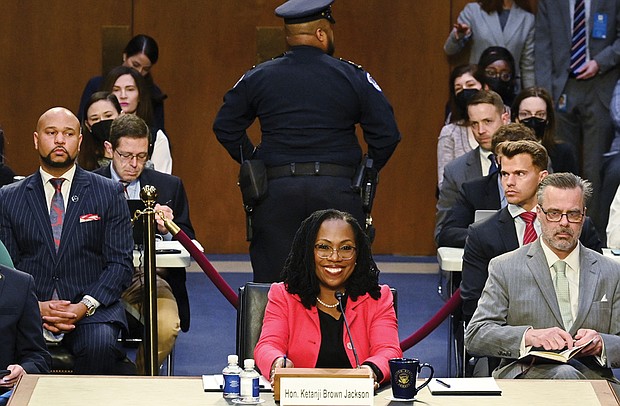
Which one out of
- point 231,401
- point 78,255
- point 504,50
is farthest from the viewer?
A: point 504,50

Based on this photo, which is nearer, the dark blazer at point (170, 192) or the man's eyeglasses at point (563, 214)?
the man's eyeglasses at point (563, 214)

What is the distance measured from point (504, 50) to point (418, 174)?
148 centimetres

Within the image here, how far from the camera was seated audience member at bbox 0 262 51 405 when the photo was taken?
5.18 meters

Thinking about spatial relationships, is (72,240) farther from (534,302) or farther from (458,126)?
(458,126)

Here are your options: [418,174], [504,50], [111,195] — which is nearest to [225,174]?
[418,174]

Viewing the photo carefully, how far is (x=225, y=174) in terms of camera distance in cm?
1073

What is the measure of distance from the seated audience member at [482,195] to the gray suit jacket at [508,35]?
2.88m

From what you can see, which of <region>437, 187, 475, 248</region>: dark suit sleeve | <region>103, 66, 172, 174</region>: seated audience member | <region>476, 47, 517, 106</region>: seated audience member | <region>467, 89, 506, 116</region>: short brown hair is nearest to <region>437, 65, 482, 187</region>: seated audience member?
<region>476, 47, 517, 106</region>: seated audience member

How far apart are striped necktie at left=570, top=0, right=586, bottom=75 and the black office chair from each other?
5.26 meters

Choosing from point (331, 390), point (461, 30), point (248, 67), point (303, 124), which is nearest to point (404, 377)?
point (331, 390)

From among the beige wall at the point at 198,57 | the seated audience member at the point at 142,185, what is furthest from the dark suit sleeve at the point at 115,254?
the beige wall at the point at 198,57

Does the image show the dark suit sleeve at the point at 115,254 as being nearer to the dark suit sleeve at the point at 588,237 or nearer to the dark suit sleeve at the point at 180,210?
the dark suit sleeve at the point at 180,210

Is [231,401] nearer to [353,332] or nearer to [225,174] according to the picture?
[353,332]

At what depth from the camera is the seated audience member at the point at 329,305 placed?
16.0ft
